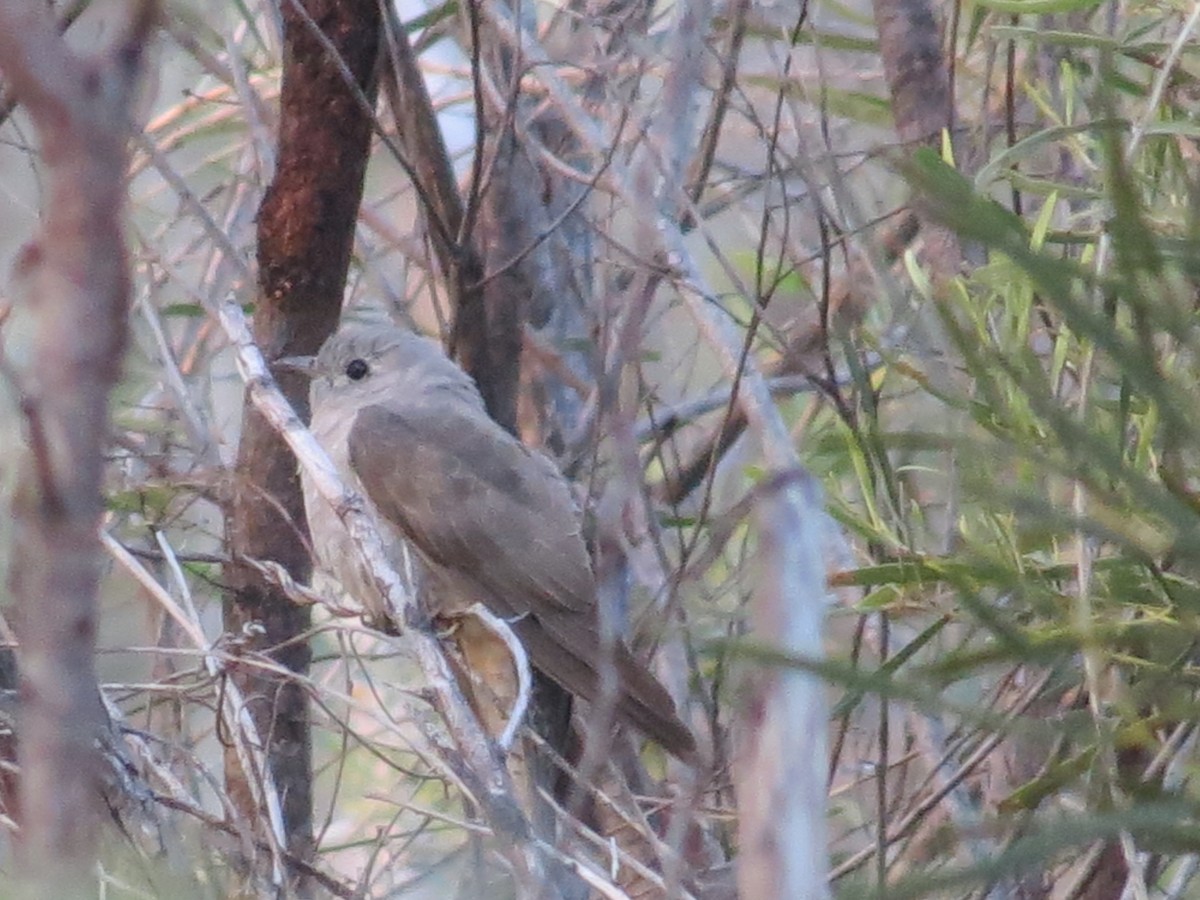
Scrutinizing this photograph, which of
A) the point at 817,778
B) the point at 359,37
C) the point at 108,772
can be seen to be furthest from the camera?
the point at 359,37

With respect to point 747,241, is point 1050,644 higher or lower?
lower

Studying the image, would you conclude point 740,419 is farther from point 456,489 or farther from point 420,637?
point 420,637

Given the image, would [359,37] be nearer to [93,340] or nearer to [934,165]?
[934,165]

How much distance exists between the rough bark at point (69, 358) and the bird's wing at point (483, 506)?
2.96 metres

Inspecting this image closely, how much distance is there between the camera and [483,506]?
374cm

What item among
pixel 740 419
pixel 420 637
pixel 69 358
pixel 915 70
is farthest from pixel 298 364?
pixel 69 358

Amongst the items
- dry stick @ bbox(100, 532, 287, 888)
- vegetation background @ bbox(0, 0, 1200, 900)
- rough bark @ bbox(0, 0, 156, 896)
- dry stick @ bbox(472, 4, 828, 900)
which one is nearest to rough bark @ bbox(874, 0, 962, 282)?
vegetation background @ bbox(0, 0, 1200, 900)

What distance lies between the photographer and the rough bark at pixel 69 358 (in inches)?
24.7

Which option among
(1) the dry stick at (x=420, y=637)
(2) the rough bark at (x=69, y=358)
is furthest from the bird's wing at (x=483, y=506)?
(2) the rough bark at (x=69, y=358)

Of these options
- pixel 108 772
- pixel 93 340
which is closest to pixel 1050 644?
pixel 93 340

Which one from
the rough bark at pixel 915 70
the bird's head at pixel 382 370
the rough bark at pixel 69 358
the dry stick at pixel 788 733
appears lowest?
the dry stick at pixel 788 733

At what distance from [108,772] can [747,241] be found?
7.74 ft

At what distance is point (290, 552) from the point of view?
11.2 ft

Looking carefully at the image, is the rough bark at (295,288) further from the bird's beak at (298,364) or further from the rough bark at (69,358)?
the rough bark at (69,358)
